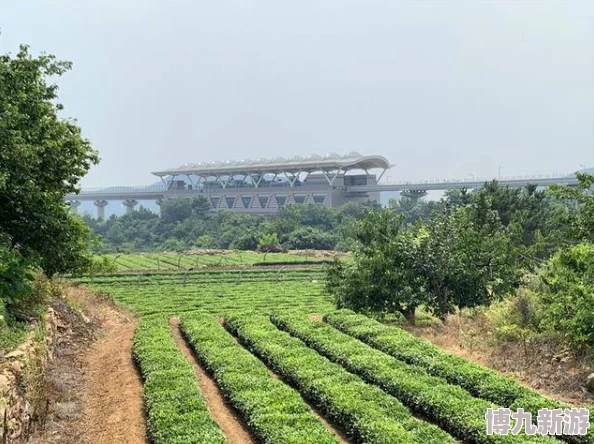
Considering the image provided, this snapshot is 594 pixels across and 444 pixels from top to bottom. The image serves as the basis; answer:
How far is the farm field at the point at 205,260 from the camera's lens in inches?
2367

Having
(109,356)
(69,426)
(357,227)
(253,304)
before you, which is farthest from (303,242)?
(69,426)

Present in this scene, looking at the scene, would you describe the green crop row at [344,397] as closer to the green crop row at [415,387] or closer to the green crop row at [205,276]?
the green crop row at [415,387]

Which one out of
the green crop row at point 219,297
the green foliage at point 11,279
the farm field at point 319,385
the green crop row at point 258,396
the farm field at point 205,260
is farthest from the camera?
the farm field at point 205,260

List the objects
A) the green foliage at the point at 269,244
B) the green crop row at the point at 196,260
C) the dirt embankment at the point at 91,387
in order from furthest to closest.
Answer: the green foliage at the point at 269,244
the green crop row at the point at 196,260
the dirt embankment at the point at 91,387

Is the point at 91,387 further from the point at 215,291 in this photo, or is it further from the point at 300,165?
Answer: the point at 300,165

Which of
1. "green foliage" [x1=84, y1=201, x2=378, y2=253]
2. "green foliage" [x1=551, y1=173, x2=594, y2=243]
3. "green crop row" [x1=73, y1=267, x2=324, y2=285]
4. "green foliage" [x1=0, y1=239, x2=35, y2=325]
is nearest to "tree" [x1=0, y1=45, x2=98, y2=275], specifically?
"green foliage" [x1=0, y1=239, x2=35, y2=325]

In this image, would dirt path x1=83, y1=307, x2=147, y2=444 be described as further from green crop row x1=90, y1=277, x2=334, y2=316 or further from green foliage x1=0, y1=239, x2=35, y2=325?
green crop row x1=90, y1=277, x2=334, y2=316

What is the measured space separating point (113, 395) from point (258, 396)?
3988 millimetres

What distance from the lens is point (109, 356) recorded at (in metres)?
17.4

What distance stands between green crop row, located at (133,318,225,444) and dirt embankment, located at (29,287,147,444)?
36cm

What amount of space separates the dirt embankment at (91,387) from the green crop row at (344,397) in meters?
3.66

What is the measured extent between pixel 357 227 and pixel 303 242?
203ft

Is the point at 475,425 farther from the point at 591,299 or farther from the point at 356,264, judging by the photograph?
the point at 356,264

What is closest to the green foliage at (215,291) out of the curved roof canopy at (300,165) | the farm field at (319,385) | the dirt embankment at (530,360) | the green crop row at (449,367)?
the farm field at (319,385)
